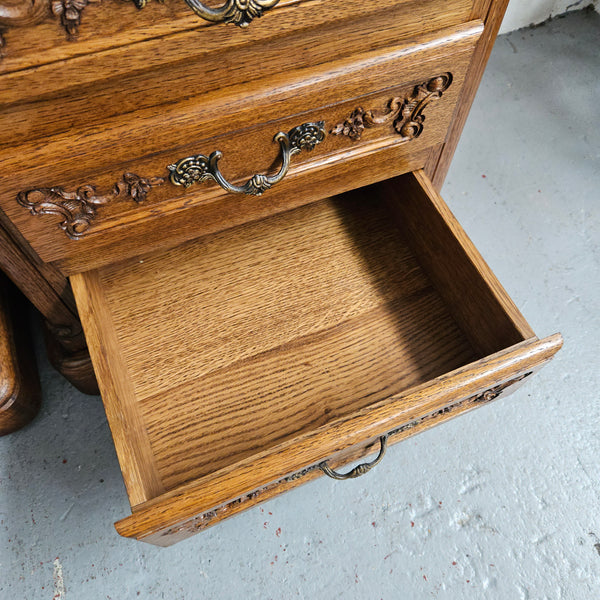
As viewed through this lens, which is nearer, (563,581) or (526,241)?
(563,581)

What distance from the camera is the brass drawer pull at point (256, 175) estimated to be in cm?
49

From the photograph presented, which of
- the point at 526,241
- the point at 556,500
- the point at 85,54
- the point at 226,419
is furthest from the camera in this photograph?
the point at 526,241

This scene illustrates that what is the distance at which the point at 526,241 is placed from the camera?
0.94 m

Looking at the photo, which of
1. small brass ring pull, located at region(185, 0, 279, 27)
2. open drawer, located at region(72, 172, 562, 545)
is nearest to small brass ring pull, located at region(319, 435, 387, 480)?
open drawer, located at region(72, 172, 562, 545)

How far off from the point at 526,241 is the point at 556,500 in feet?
1.43

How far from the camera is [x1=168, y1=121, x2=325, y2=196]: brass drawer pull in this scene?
19.2 inches

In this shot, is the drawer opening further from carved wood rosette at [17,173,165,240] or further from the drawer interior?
carved wood rosette at [17,173,165,240]

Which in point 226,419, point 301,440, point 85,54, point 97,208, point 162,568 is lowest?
point 162,568

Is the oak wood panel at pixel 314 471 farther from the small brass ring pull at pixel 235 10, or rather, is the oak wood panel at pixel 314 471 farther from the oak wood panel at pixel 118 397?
the small brass ring pull at pixel 235 10

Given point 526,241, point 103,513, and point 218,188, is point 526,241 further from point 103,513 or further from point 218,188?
point 103,513

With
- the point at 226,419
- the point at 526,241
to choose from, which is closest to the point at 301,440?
the point at 226,419

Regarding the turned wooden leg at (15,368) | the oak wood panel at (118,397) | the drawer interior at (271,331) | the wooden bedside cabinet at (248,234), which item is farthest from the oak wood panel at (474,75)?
the turned wooden leg at (15,368)

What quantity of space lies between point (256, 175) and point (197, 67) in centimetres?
12

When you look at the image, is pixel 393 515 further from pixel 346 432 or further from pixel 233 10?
pixel 233 10
